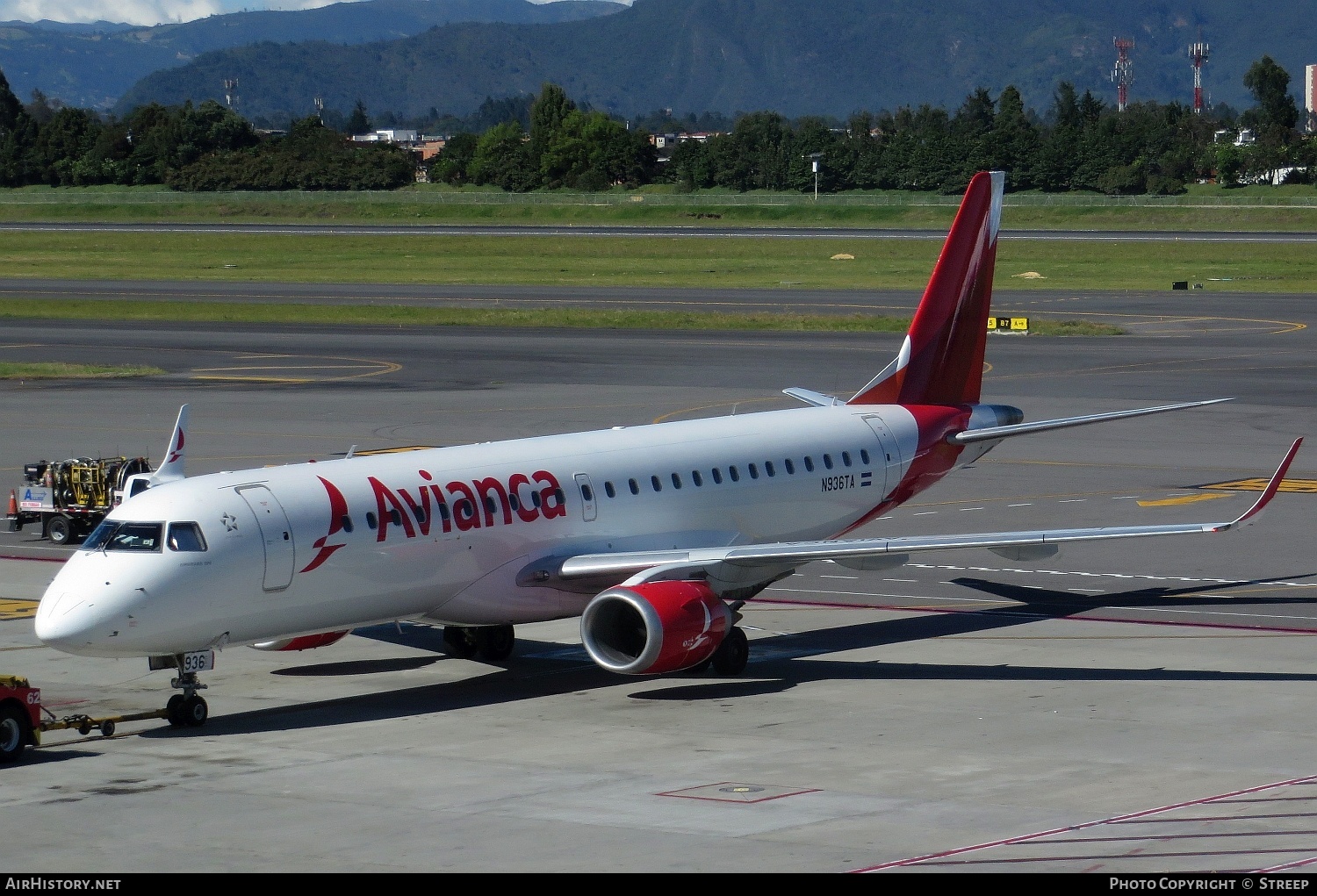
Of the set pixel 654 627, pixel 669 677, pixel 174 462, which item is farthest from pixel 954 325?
pixel 174 462

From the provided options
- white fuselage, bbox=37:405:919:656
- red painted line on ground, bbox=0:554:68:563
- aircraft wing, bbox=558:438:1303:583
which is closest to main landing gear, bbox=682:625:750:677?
aircraft wing, bbox=558:438:1303:583

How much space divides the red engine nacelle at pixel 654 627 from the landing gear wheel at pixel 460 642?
3.73m

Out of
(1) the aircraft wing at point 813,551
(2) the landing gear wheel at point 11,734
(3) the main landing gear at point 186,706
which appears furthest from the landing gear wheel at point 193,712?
(1) the aircraft wing at point 813,551

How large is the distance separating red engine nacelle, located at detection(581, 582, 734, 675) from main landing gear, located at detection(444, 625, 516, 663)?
10.3ft

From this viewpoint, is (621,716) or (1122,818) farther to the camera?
(621,716)

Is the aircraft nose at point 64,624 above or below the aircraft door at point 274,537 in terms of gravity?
below

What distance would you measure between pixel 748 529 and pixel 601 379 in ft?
139

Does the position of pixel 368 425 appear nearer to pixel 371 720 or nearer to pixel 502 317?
pixel 371 720

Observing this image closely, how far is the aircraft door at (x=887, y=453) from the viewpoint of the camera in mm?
38144

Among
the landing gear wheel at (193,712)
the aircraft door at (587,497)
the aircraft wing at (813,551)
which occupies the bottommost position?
the landing gear wheel at (193,712)

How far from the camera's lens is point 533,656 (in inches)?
1336

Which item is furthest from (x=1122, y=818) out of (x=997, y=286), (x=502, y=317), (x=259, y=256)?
(x=259, y=256)

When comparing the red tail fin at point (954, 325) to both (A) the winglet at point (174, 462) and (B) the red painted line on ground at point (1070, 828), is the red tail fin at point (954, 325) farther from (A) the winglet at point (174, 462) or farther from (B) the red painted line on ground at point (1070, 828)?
(B) the red painted line on ground at point (1070, 828)

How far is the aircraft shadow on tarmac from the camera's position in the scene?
29.4 m
